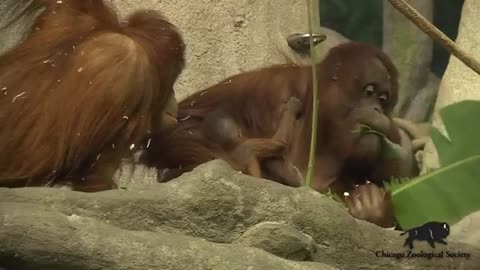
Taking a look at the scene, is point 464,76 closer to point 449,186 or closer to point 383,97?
point 383,97

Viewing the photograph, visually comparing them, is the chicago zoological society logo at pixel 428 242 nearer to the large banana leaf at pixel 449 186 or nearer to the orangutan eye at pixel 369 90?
the large banana leaf at pixel 449 186

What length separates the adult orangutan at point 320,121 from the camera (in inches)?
131

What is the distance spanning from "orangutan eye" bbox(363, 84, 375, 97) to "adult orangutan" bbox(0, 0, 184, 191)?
0.98m

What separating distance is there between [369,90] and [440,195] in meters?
0.47

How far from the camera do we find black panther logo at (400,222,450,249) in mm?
2703

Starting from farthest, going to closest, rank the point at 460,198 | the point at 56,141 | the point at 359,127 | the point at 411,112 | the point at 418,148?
the point at 411,112 → the point at 418,148 → the point at 359,127 → the point at 460,198 → the point at 56,141

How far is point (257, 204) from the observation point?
242 cm

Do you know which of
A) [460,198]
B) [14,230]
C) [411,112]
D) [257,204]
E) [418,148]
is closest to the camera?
[14,230]

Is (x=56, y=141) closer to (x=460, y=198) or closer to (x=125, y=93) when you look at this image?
(x=125, y=93)

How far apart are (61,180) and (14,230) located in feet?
2.29

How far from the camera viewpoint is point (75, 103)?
104 inches

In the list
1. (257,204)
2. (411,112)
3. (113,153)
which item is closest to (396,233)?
(257,204)

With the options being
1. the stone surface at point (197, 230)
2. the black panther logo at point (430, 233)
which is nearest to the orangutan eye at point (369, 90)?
the black panther logo at point (430, 233)

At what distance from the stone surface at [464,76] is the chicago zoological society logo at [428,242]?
1.23 m
